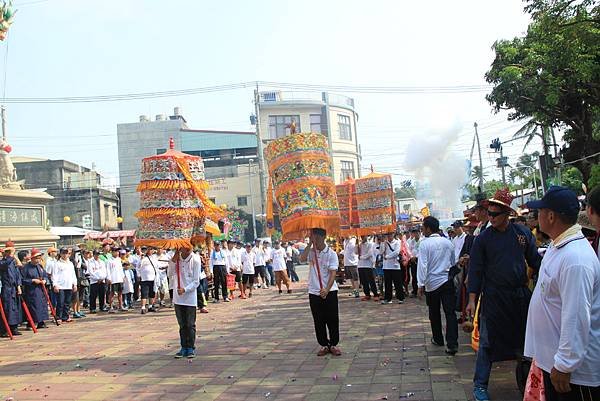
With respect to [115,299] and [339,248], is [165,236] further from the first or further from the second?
[339,248]

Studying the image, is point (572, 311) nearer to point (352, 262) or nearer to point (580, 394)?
point (580, 394)

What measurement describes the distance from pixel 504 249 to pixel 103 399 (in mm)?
4446

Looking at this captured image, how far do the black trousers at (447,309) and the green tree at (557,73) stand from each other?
533 centimetres

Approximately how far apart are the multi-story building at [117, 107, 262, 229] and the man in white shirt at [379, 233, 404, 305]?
31494mm

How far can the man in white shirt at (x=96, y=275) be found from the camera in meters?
14.6

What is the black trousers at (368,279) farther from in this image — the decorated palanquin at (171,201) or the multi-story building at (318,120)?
the multi-story building at (318,120)

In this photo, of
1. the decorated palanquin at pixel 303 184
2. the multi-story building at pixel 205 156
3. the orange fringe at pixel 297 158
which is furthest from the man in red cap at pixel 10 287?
the multi-story building at pixel 205 156

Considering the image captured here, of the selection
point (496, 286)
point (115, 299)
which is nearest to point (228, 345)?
point (496, 286)

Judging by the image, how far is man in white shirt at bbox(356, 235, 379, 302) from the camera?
13.5 m

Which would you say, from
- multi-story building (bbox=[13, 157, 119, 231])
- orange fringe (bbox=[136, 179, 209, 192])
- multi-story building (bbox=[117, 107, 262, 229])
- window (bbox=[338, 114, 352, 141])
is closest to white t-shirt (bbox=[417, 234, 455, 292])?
orange fringe (bbox=[136, 179, 209, 192])

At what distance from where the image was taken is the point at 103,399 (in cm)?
589

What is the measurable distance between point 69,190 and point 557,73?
36.9 metres

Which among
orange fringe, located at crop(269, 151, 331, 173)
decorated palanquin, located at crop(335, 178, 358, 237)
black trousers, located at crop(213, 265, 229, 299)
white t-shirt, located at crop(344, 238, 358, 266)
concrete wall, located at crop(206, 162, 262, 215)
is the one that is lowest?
black trousers, located at crop(213, 265, 229, 299)

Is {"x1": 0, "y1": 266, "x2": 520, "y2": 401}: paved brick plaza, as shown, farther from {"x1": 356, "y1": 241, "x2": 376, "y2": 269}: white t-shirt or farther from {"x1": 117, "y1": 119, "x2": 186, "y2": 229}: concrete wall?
{"x1": 117, "y1": 119, "x2": 186, "y2": 229}: concrete wall
